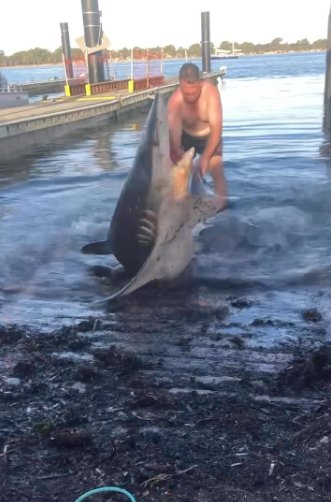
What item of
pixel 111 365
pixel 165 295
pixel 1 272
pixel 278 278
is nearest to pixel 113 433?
pixel 111 365

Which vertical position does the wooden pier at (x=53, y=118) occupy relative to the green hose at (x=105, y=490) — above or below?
above

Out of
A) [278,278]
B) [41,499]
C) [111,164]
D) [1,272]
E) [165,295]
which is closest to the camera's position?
[41,499]

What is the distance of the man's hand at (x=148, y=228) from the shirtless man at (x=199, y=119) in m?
1.86

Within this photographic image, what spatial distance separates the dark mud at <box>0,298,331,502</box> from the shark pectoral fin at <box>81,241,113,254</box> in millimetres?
1278

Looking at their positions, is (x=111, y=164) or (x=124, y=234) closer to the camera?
(x=124, y=234)

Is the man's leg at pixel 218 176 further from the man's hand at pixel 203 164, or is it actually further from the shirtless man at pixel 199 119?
the man's hand at pixel 203 164

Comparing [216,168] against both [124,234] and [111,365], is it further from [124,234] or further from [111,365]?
[111,365]

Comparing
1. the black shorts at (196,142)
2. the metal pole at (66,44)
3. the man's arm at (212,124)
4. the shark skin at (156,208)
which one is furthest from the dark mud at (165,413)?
the metal pole at (66,44)

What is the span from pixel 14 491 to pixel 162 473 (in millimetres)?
701

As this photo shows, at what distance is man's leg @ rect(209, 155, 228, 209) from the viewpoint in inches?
293

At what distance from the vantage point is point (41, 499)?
257 cm

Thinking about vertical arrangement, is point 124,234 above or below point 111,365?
above

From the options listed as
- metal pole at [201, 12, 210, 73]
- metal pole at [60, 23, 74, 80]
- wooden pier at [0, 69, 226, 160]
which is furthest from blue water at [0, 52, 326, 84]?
wooden pier at [0, 69, 226, 160]

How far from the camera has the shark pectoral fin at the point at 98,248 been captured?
221 inches
